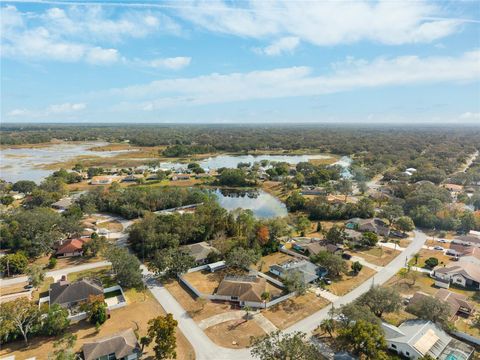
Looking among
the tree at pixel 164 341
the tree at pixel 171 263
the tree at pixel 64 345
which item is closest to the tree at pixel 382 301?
the tree at pixel 164 341

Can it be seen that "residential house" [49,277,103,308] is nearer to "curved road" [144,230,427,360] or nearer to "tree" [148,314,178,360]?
"curved road" [144,230,427,360]

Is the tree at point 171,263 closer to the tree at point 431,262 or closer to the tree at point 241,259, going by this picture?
the tree at point 241,259

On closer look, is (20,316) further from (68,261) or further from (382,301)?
(382,301)

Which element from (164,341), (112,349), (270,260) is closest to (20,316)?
(112,349)

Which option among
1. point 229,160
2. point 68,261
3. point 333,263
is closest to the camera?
point 333,263

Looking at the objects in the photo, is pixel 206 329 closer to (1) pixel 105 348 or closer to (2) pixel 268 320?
(2) pixel 268 320

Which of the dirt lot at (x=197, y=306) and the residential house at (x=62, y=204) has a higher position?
the residential house at (x=62, y=204)

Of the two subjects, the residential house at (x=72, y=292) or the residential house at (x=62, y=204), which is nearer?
the residential house at (x=72, y=292)

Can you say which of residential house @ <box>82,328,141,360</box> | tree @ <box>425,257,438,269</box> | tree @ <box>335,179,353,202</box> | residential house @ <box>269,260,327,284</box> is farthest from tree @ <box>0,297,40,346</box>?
tree @ <box>335,179,353,202</box>
